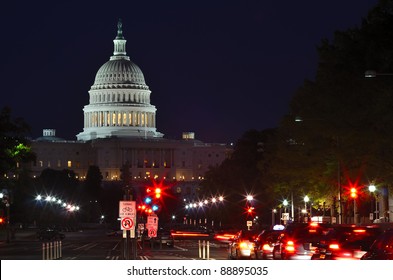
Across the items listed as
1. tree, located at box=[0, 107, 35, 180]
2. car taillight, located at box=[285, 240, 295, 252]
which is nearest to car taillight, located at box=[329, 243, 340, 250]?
car taillight, located at box=[285, 240, 295, 252]

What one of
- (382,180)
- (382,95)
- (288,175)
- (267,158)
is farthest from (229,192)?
(382,95)

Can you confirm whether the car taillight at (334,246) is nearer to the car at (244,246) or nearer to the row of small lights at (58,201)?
the car at (244,246)

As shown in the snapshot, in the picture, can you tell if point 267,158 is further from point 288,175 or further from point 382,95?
point 382,95

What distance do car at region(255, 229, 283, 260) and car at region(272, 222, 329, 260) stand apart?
3676mm

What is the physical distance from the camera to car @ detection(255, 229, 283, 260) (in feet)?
139

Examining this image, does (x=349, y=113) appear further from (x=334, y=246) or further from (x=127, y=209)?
(x=334, y=246)

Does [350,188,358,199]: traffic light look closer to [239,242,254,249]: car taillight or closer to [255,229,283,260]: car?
[255,229,283,260]: car

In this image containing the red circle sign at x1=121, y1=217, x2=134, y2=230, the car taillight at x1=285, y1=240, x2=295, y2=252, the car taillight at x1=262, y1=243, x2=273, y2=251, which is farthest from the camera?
the car taillight at x1=262, y1=243, x2=273, y2=251

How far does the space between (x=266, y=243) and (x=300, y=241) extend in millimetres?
7626

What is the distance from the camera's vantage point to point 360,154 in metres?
61.8

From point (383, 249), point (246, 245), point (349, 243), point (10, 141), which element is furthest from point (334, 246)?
point (10, 141)

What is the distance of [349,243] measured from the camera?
26.8 m

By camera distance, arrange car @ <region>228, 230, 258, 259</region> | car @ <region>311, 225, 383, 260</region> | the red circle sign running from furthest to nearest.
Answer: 1. car @ <region>228, 230, 258, 259</region>
2. the red circle sign
3. car @ <region>311, 225, 383, 260</region>

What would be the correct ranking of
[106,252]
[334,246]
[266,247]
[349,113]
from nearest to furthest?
[334,246]
[266,247]
[349,113]
[106,252]
